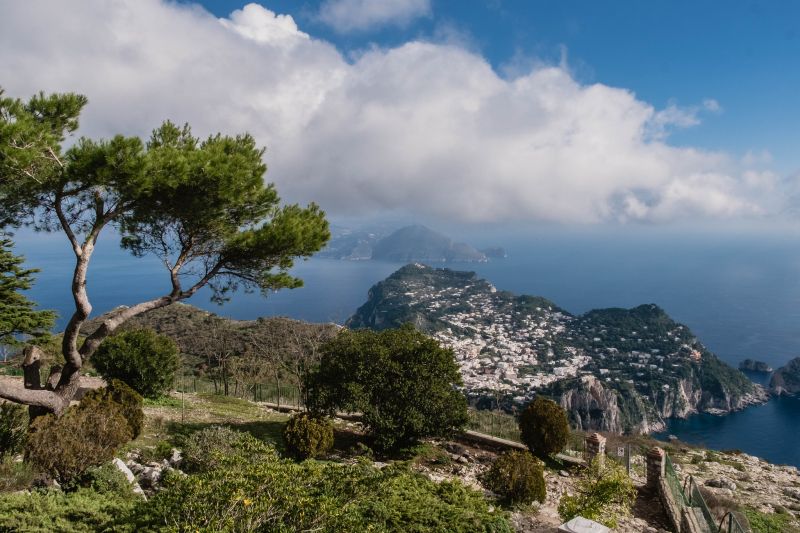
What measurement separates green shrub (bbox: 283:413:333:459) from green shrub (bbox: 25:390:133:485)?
366cm

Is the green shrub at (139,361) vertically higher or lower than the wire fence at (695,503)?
higher

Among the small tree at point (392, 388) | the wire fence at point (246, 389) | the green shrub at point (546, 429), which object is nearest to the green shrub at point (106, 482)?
the small tree at point (392, 388)

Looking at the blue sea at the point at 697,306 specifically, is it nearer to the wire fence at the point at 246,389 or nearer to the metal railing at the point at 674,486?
the wire fence at the point at 246,389

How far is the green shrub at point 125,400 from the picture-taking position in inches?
384

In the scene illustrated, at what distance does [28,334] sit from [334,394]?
10.2 metres

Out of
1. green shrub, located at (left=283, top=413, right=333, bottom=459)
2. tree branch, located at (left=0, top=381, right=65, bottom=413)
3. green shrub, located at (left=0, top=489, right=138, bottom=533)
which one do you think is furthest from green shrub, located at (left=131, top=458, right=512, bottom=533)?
tree branch, located at (left=0, top=381, right=65, bottom=413)

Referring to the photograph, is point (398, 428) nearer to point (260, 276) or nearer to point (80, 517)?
point (260, 276)

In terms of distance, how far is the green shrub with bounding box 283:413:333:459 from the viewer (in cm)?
1020

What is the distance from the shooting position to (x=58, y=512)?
5.19 metres

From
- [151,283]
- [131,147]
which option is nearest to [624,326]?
[131,147]

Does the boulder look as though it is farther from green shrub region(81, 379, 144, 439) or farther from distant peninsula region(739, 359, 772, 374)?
distant peninsula region(739, 359, 772, 374)

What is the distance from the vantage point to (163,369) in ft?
49.8

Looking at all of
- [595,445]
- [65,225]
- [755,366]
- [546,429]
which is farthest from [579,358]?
[65,225]

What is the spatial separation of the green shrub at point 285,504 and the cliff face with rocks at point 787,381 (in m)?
83.8
